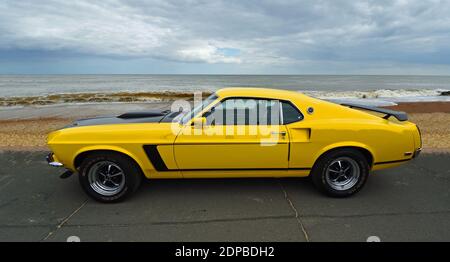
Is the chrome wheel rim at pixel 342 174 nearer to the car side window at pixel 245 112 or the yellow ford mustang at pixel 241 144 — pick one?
the yellow ford mustang at pixel 241 144

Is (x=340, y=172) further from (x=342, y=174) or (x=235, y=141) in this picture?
(x=235, y=141)

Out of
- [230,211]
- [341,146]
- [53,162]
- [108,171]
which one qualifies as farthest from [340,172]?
[53,162]

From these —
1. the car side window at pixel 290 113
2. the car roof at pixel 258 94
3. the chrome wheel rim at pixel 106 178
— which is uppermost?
the car roof at pixel 258 94

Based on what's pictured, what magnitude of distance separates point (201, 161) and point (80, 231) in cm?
149

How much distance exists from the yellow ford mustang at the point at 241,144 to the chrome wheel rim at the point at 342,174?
0.01m

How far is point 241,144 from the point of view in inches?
134

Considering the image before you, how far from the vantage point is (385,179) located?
4324 mm

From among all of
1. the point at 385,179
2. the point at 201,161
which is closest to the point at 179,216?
the point at 201,161

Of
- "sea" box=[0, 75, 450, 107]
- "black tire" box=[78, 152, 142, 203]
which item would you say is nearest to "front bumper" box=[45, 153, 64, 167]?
"black tire" box=[78, 152, 142, 203]

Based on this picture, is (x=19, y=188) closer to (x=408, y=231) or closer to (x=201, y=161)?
(x=201, y=161)

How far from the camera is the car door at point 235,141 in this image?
3393mm

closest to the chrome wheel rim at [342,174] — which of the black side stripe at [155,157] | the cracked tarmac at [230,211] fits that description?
the cracked tarmac at [230,211]

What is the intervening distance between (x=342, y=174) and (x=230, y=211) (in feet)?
5.11
